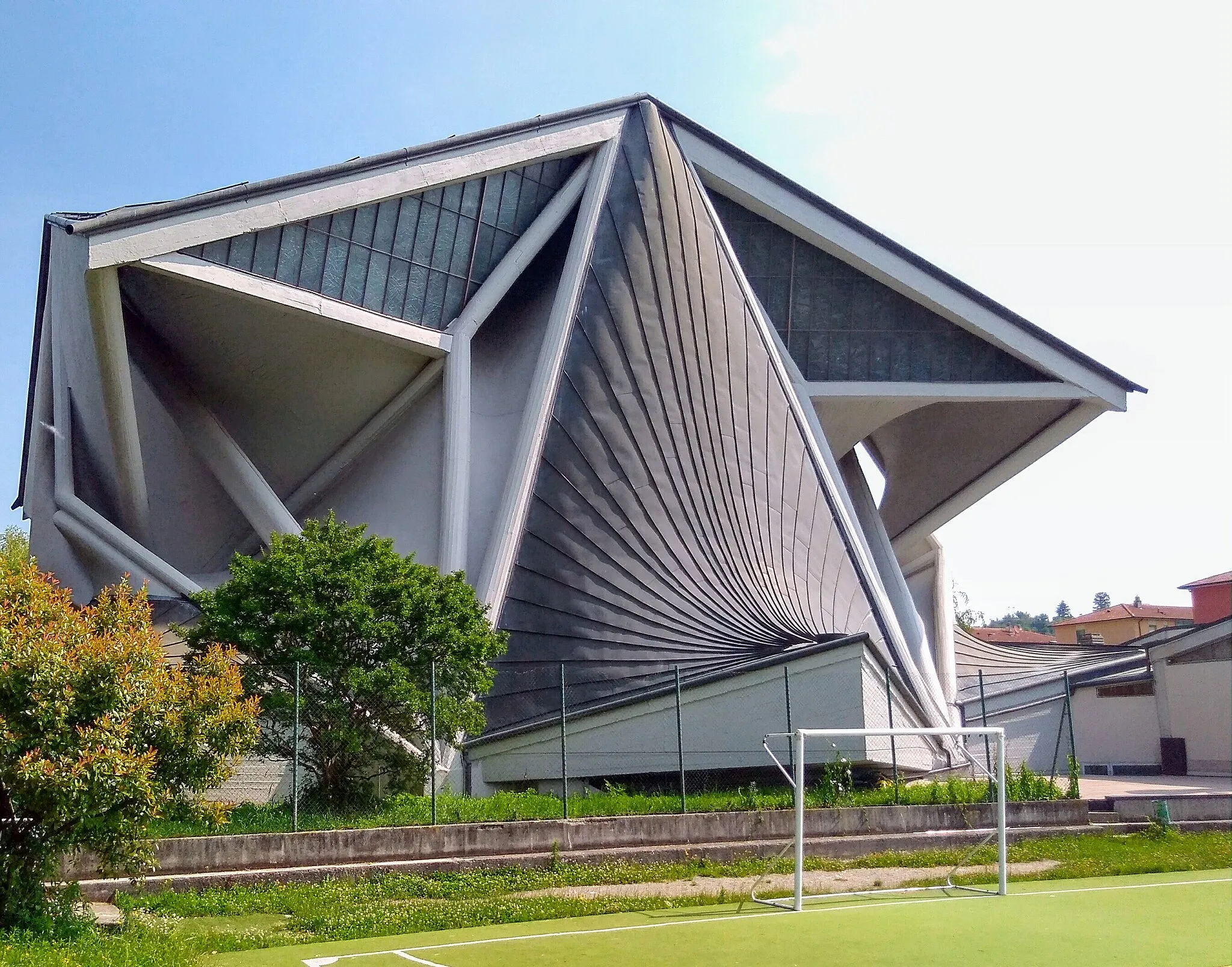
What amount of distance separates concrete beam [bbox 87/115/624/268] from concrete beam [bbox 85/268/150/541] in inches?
27.6

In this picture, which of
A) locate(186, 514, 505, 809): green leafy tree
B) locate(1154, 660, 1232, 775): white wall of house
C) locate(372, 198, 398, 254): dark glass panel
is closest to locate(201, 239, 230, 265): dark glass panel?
locate(372, 198, 398, 254): dark glass panel

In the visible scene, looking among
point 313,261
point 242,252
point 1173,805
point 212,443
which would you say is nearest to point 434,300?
point 313,261

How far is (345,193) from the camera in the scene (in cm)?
2209

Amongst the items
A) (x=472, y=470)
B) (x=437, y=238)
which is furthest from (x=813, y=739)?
(x=437, y=238)

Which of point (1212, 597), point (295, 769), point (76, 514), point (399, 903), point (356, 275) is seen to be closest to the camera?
point (399, 903)

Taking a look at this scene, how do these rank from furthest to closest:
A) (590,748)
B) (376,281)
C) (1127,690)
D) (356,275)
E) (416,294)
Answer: (1127,690), (416,294), (376,281), (356,275), (590,748)

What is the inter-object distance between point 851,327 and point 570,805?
18.4 meters

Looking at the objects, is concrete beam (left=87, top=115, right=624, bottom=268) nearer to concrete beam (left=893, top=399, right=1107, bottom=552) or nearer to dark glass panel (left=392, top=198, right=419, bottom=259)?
dark glass panel (left=392, top=198, right=419, bottom=259)

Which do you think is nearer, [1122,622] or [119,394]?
[119,394]

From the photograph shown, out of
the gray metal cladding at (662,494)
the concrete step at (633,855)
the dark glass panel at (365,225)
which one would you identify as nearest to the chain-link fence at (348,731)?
the concrete step at (633,855)

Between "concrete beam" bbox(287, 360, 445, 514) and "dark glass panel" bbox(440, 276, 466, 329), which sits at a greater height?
"dark glass panel" bbox(440, 276, 466, 329)

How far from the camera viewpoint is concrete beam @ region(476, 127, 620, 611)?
69.6 feet

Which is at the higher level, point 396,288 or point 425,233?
point 425,233

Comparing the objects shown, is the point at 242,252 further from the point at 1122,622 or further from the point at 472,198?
the point at 1122,622
